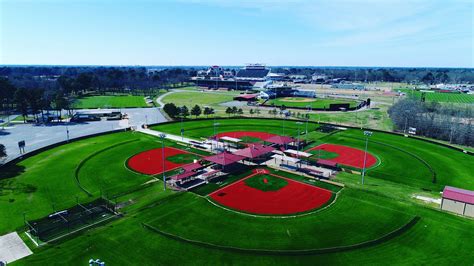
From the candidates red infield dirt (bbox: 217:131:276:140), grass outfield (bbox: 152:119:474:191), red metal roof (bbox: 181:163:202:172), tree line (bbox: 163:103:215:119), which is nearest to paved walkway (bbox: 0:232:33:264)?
red metal roof (bbox: 181:163:202:172)

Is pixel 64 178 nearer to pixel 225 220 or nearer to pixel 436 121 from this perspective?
pixel 225 220

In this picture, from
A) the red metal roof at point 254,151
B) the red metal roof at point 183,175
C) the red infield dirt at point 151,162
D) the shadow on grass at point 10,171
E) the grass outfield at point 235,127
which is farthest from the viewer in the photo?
the grass outfield at point 235,127

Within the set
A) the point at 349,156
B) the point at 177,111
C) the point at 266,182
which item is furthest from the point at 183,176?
the point at 177,111

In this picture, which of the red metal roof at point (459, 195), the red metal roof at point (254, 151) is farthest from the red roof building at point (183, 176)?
the red metal roof at point (459, 195)

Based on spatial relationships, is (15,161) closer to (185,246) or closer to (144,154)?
(144,154)

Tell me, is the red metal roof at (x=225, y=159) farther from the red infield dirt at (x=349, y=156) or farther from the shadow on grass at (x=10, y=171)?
the shadow on grass at (x=10, y=171)

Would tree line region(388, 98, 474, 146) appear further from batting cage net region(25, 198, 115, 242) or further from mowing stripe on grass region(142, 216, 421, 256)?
batting cage net region(25, 198, 115, 242)
